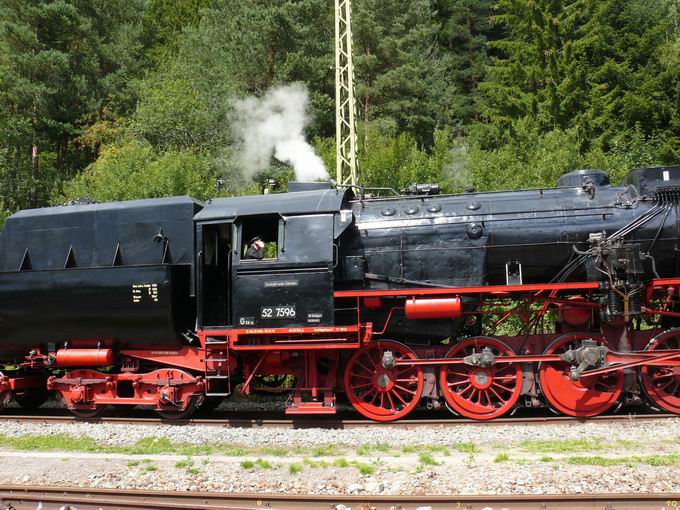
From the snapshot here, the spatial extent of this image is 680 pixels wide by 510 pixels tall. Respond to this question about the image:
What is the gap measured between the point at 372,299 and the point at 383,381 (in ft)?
4.16

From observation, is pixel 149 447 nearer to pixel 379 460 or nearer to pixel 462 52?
pixel 379 460

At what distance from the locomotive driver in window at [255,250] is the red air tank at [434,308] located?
2.39 metres

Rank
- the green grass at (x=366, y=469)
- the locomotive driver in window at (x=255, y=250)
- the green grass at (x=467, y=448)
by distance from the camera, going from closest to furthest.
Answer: the green grass at (x=366, y=469) < the green grass at (x=467, y=448) < the locomotive driver in window at (x=255, y=250)

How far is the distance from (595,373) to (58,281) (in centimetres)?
838

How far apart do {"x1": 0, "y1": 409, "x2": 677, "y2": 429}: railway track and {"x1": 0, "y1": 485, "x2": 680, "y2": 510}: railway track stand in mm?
2945

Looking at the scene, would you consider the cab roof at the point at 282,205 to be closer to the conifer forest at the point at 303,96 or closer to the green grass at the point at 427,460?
the green grass at the point at 427,460

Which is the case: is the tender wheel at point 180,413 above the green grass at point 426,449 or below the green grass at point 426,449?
above

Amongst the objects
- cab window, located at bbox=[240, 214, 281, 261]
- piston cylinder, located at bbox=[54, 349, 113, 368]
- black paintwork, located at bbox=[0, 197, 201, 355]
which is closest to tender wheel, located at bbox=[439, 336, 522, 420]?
cab window, located at bbox=[240, 214, 281, 261]

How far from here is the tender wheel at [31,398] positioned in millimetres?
10812

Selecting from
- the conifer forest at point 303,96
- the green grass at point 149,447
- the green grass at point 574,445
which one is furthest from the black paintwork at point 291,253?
the conifer forest at point 303,96

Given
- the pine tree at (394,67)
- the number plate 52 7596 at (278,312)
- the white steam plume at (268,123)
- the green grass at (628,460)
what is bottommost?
the green grass at (628,460)

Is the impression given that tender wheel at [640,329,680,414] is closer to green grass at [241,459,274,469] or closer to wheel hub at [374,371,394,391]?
wheel hub at [374,371,394,391]

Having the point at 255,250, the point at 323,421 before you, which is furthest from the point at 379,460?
the point at 255,250

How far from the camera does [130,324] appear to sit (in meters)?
9.41
